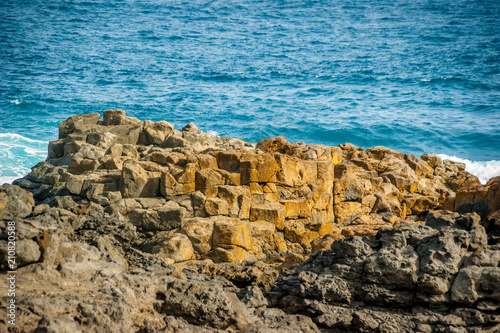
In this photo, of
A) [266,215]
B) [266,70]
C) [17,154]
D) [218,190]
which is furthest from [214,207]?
[266,70]

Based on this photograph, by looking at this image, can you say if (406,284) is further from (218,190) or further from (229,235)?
(218,190)

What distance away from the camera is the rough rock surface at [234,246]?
5465mm

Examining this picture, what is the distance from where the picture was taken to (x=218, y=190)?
37.1ft

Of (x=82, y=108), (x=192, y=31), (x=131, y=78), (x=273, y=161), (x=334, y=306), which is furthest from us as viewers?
(x=192, y=31)

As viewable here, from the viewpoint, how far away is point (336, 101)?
4094cm

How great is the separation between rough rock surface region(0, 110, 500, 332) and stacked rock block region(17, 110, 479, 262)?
4 cm

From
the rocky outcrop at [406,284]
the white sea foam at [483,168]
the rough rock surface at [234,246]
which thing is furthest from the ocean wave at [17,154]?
the white sea foam at [483,168]

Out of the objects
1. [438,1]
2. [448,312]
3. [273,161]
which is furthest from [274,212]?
[438,1]

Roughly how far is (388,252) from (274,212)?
201 inches

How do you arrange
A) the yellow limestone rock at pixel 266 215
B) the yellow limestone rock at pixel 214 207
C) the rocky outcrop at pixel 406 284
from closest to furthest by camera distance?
1. the rocky outcrop at pixel 406 284
2. the yellow limestone rock at pixel 214 207
3. the yellow limestone rock at pixel 266 215

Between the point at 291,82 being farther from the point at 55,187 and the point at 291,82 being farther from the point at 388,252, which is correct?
the point at 388,252

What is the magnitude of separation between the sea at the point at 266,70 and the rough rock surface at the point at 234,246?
16.2m

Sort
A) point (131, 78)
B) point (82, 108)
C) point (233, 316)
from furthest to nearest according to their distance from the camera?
point (131, 78), point (82, 108), point (233, 316)

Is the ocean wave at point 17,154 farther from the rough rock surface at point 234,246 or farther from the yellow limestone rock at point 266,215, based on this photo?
the yellow limestone rock at point 266,215
